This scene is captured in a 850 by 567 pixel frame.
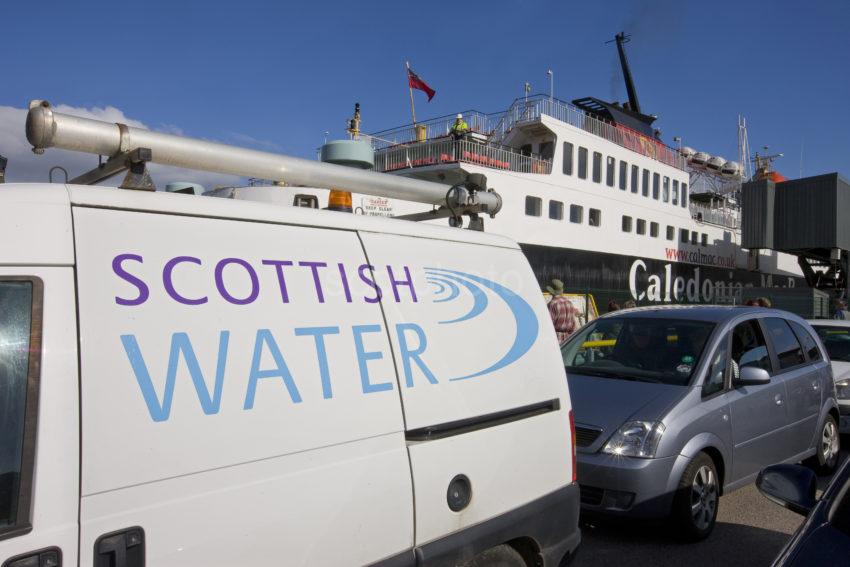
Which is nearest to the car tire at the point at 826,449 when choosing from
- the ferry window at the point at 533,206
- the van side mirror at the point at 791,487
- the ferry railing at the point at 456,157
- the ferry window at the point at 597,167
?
the van side mirror at the point at 791,487

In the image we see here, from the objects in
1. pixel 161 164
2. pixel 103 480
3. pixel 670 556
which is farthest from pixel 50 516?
pixel 670 556

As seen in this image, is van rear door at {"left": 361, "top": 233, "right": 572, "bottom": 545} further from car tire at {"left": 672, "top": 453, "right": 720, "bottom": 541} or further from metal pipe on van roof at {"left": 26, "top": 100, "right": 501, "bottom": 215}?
car tire at {"left": 672, "top": 453, "right": 720, "bottom": 541}

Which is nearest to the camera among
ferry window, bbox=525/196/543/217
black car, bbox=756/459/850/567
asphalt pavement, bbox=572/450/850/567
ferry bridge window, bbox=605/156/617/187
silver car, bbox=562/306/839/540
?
black car, bbox=756/459/850/567

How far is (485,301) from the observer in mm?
2730

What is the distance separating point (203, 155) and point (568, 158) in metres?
22.6

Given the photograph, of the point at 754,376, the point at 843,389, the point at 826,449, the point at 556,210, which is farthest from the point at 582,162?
the point at 754,376

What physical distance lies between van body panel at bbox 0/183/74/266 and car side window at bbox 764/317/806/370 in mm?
5390

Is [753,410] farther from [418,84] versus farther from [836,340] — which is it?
[418,84]

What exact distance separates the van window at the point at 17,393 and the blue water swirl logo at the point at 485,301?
1.34 metres

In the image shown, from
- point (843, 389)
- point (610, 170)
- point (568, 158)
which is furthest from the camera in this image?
point (610, 170)

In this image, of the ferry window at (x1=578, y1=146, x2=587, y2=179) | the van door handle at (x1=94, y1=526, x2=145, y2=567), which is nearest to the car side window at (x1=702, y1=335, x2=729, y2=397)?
the van door handle at (x1=94, y1=526, x2=145, y2=567)

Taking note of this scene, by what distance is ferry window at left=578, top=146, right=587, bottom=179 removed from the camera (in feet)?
79.9

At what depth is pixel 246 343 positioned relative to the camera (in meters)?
1.91

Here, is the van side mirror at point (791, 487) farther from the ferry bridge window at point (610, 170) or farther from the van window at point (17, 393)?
the ferry bridge window at point (610, 170)
